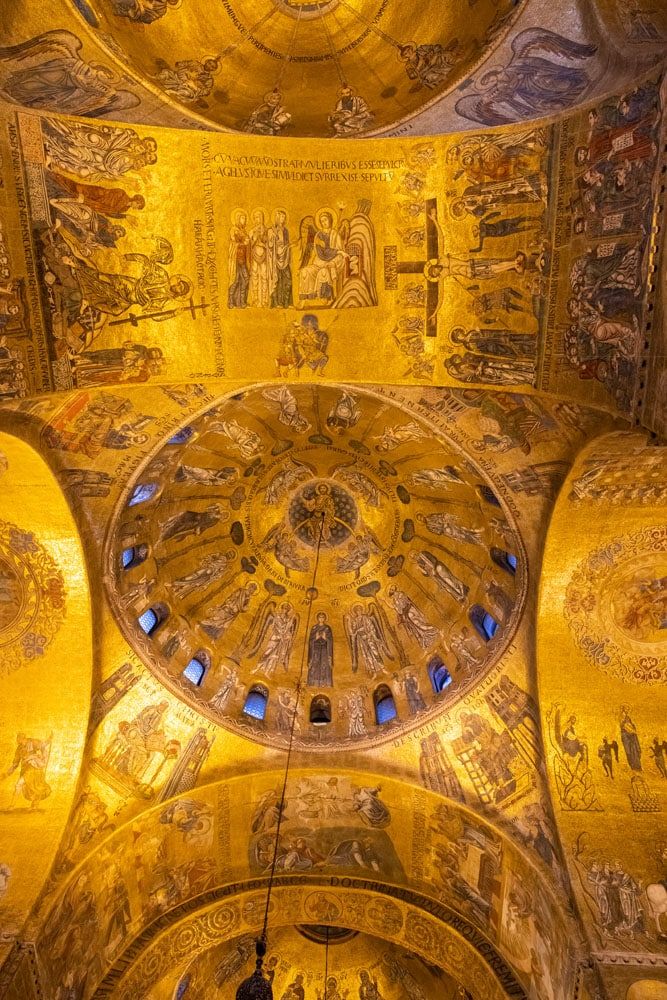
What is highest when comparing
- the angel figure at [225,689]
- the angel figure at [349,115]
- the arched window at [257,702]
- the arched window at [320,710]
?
the angel figure at [349,115]

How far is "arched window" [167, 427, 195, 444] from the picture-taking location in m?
12.8

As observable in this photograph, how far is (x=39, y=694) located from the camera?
13.1 m

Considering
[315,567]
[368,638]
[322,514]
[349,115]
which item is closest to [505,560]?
[368,638]

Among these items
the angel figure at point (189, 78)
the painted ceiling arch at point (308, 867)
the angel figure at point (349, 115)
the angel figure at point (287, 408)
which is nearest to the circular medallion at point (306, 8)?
the angel figure at point (349, 115)

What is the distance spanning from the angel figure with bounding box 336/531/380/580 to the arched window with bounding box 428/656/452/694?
234 centimetres

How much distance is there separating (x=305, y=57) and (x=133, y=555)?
823cm

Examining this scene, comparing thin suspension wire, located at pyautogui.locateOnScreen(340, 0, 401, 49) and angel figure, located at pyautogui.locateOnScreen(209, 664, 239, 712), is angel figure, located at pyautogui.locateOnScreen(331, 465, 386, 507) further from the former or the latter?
thin suspension wire, located at pyautogui.locateOnScreen(340, 0, 401, 49)

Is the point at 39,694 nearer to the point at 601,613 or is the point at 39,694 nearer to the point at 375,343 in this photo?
the point at 375,343

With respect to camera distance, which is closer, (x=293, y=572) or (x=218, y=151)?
(x=218, y=151)

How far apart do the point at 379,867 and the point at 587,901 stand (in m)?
4.23

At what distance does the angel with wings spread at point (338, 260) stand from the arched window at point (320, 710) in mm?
8169

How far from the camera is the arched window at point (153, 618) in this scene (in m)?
14.6

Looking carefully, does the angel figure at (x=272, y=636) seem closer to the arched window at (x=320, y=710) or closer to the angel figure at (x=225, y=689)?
the angel figure at (x=225, y=689)

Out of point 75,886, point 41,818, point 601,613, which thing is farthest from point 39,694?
point 601,613
